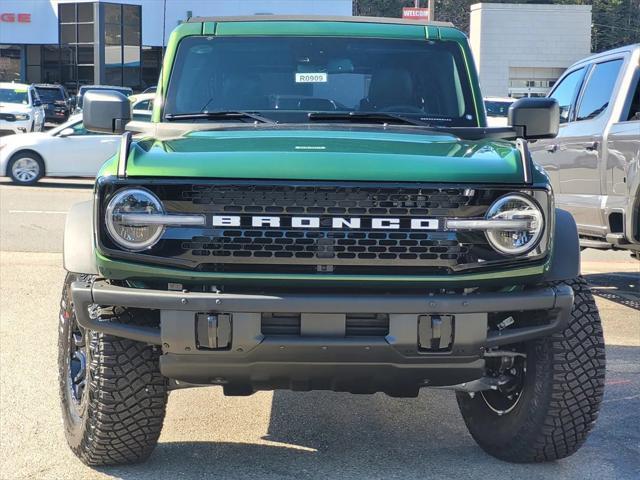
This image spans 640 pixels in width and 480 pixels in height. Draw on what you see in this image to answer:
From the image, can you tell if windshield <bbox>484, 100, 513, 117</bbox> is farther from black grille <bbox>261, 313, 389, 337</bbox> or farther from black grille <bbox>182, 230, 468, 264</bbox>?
black grille <bbox>261, 313, 389, 337</bbox>

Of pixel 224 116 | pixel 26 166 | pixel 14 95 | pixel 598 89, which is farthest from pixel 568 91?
pixel 14 95

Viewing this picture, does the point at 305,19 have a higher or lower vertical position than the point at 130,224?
higher

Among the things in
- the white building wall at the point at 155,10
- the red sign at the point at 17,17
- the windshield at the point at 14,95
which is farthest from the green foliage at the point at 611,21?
the windshield at the point at 14,95

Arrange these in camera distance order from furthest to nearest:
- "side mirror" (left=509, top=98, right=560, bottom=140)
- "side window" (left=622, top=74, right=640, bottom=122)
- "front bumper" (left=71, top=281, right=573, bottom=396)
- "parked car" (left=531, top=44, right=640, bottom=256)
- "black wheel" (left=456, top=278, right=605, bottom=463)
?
1. "side window" (left=622, top=74, right=640, bottom=122)
2. "parked car" (left=531, top=44, right=640, bottom=256)
3. "side mirror" (left=509, top=98, right=560, bottom=140)
4. "black wheel" (left=456, top=278, right=605, bottom=463)
5. "front bumper" (left=71, top=281, right=573, bottom=396)

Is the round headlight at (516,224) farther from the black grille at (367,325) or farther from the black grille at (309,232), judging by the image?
the black grille at (367,325)

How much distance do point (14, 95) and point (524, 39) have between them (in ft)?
94.6

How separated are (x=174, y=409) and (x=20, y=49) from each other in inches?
1738

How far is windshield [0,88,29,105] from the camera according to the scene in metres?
26.8

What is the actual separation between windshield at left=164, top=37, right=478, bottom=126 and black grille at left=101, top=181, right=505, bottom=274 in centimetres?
138

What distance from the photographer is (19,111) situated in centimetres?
2631

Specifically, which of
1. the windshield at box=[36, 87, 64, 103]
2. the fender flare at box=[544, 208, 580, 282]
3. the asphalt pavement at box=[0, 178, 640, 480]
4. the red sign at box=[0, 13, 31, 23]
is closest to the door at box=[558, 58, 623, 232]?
the asphalt pavement at box=[0, 178, 640, 480]

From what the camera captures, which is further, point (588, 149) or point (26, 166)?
point (26, 166)

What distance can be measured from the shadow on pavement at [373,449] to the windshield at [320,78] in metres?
1.55

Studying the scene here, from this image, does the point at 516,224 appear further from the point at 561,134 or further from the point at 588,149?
the point at 561,134
